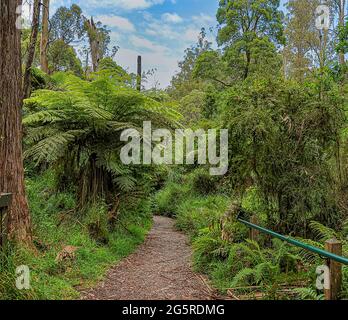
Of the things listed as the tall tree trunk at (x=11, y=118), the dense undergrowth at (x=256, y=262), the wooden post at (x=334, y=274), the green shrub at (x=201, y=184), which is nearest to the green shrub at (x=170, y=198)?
the green shrub at (x=201, y=184)

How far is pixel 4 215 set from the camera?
358cm

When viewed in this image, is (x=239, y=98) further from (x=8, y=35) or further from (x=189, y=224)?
(x=189, y=224)

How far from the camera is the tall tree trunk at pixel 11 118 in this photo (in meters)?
3.73

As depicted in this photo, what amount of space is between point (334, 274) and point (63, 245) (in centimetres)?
324

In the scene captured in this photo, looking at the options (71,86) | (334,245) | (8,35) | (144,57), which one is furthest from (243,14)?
(334,245)

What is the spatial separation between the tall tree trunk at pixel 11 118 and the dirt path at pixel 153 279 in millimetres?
1130

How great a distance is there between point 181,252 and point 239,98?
10.3 feet

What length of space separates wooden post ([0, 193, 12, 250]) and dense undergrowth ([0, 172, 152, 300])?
→ 13 centimetres

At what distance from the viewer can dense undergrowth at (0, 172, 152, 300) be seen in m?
3.32

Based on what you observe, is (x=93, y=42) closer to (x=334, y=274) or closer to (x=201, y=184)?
(x=201, y=184)

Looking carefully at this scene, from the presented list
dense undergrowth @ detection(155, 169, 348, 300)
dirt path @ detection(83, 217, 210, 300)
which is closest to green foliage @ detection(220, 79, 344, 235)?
dense undergrowth @ detection(155, 169, 348, 300)

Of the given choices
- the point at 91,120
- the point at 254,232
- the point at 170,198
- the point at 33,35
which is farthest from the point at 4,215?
the point at 170,198

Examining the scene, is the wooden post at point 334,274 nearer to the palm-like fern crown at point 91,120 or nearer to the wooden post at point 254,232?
the wooden post at point 254,232

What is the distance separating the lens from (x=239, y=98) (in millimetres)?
4707
